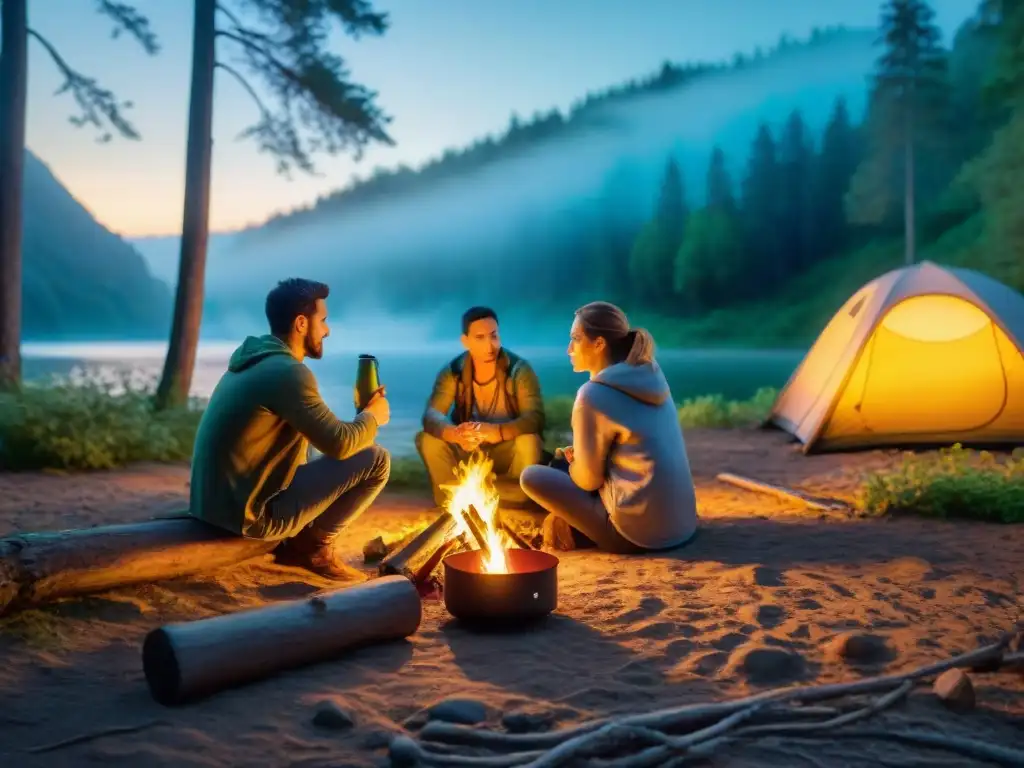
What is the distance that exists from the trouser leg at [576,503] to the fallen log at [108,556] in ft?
4.63

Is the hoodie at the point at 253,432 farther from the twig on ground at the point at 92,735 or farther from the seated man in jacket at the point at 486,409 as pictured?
the seated man in jacket at the point at 486,409

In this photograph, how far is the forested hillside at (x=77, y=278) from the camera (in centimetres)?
3150

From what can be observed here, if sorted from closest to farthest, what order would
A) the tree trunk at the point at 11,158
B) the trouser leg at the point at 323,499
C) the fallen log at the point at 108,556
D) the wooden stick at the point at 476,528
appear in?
1. the fallen log at the point at 108,556
2. the wooden stick at the point at 476,528
3. the trouser leg at the point at 323,499
4. the tree trunk at the point at 11,158

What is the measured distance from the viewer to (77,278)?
32.9 metres

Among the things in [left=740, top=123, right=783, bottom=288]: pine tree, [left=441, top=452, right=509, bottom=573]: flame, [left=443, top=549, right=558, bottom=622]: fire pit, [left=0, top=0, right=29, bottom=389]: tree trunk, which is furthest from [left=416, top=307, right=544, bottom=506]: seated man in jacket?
[left=740, top=123, right=783, bottom=288]: pine tree

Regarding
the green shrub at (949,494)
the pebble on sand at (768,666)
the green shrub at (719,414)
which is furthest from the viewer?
the green shrub at (719,414)

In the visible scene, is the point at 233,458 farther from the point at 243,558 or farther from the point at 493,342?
the point at 493,342

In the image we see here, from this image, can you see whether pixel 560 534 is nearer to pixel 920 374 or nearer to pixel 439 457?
pixel 439 457

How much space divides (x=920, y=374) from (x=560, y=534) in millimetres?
5103

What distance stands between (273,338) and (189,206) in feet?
22.5

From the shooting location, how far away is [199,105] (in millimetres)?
9594

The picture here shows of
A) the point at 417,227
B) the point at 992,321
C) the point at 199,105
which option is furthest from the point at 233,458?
the point at 417,227

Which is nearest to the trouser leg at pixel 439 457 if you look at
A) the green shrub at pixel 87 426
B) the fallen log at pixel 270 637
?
the fallen log at pixel 270 637

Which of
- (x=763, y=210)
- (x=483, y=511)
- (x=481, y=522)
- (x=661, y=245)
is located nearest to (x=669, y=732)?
(x=481, y=522)
